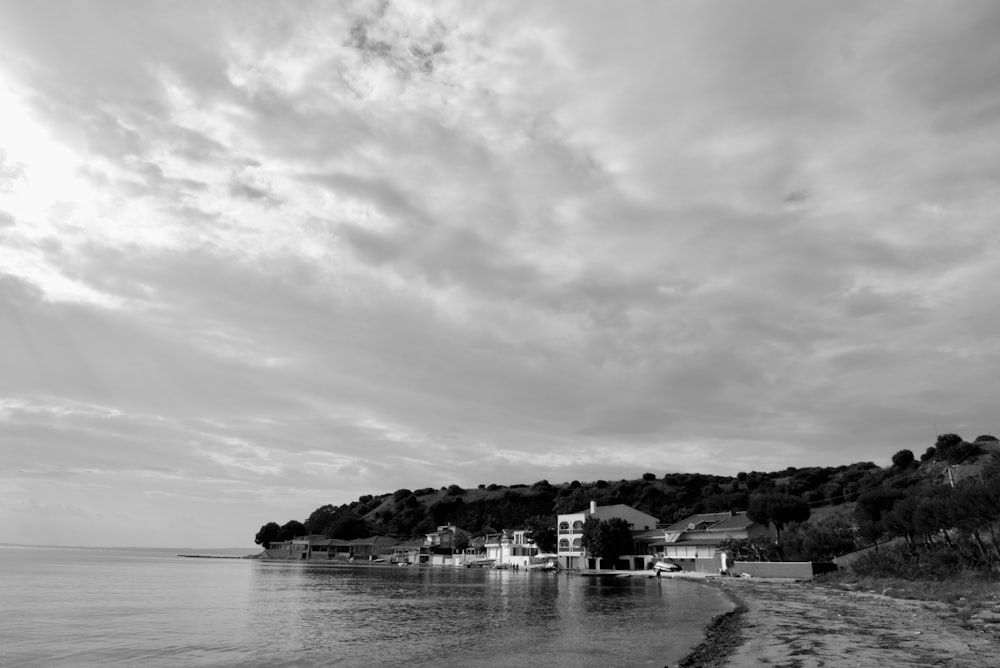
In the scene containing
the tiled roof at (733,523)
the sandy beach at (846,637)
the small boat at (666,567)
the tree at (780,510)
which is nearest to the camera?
the sandy beach at (846,637)

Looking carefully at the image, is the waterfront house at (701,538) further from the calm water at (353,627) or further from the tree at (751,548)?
the calm water at (353,627)

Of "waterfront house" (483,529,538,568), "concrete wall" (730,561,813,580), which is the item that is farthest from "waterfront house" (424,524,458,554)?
"concrete wall" (730,561,813,580)

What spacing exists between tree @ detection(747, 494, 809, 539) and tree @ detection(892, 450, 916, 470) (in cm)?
5418

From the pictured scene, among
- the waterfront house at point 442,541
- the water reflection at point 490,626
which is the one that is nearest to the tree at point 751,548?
the water reflection at point 490,626

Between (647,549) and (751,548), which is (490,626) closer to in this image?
(751,548)

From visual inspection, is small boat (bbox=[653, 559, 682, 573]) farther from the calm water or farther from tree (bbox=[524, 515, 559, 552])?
tree (bbox=[524, 515, 559, 552])

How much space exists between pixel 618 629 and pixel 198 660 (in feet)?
76.1

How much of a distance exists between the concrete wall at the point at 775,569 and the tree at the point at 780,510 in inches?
529

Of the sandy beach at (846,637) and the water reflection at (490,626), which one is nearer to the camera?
the sandy beach at (846,637)

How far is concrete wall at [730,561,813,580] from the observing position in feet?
220

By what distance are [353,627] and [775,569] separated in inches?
1996

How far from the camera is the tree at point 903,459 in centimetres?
13312

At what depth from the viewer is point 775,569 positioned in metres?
73.1

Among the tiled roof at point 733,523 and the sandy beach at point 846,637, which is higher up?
the tiled roof at point 733,523
